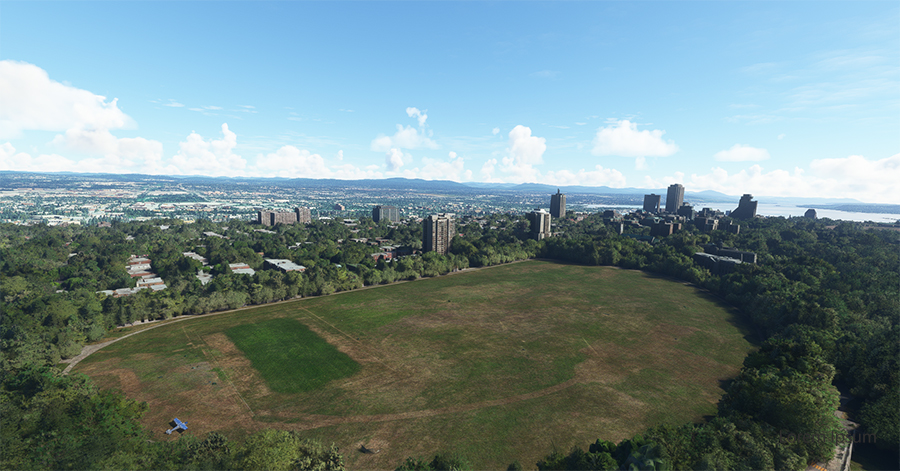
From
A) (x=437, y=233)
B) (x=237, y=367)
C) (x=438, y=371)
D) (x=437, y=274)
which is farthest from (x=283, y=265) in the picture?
(x=438, y=371)

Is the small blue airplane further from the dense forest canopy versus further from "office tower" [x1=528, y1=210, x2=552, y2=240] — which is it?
"office tower" [x1=528, y1=210, x2=552, y2=240]

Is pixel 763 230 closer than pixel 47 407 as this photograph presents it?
No

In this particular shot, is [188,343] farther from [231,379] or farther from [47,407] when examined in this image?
[47,407]

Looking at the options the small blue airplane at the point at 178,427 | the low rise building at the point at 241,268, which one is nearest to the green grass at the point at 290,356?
the small blue airplane at the point at 178,427

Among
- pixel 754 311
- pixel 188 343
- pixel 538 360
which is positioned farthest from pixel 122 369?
pixel 754 311

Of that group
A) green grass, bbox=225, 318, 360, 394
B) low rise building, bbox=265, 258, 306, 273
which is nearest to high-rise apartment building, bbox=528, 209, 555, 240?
low rise building, bbox=265, 258, 306, 273

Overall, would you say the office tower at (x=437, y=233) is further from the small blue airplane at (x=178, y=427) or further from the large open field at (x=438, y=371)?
the small blue airplane at (x=178, y=427)
